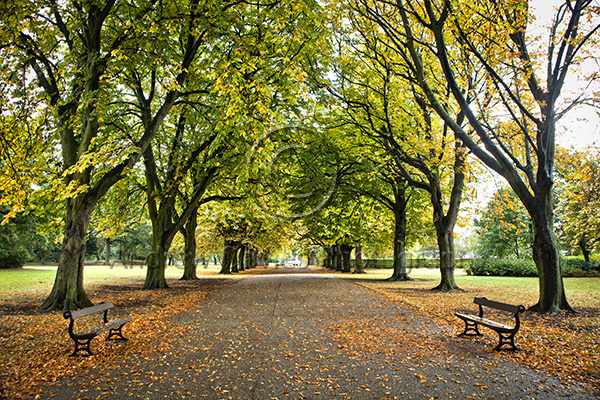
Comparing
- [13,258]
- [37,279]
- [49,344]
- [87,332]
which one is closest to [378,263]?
[37,279]

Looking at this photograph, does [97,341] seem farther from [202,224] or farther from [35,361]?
[202,224]

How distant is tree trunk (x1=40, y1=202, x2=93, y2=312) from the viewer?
10.2 meters

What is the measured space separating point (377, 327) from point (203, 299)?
7647 mm

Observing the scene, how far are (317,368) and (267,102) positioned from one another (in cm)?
778

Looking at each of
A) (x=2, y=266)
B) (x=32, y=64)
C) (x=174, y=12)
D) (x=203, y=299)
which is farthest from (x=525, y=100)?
(x=2, y=266)

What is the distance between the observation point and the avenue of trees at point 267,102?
9.63 meters

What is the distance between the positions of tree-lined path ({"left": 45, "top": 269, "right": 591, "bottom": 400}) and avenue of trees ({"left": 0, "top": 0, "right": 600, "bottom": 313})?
4.60m

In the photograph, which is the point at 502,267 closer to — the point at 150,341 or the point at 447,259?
the point at 447,259

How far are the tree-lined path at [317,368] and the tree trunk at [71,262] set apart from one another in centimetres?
434

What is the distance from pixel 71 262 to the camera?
10336mm

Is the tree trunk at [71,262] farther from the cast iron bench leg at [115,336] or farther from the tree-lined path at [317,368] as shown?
the tree-lined path at [317,368]

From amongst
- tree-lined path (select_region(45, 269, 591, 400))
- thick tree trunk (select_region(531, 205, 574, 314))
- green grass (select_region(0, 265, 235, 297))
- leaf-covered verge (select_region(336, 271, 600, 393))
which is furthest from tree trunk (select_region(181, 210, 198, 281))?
thick tree trunk (select_region(531, 205, 574, 314))

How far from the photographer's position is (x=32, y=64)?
10.7 meters

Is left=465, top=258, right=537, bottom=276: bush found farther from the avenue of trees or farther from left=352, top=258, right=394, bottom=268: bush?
left=352, top=258, right=394, bottom=268: bush
